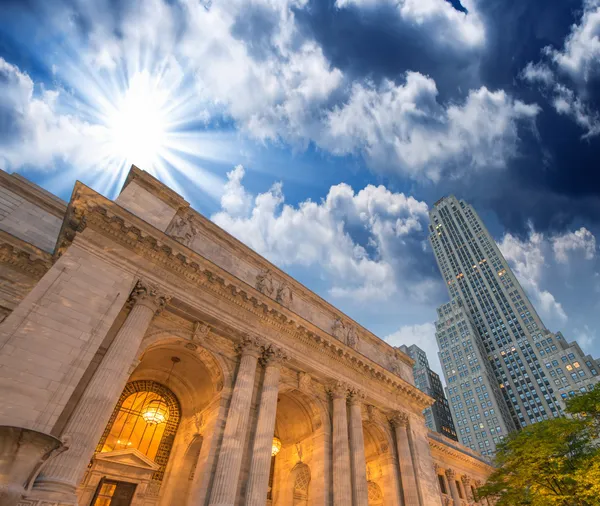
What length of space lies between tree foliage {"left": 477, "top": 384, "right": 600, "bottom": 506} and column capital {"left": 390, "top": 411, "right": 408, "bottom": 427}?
26.0 feet

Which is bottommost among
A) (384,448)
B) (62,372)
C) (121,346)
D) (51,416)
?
(51,416)

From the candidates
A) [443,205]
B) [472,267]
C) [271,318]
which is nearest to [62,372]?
[271,318]

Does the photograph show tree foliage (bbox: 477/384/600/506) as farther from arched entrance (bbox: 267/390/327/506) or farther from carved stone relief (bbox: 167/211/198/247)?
carved stone relief (bbox: 167/211/198/247)

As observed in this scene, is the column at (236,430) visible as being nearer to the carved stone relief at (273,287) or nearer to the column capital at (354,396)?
the carved stone relief at (273,287)

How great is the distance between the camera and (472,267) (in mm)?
126125

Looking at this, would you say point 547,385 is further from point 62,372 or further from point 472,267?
point 62,372

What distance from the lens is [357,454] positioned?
2178cm

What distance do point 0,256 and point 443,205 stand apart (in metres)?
155

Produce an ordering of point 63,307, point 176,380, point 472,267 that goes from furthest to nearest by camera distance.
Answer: point 472,267
point 176,380
point 63,307

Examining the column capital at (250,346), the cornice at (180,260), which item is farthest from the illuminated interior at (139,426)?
the cornice at (180,260)

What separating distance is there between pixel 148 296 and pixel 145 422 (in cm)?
825

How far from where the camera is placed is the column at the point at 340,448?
1962cm

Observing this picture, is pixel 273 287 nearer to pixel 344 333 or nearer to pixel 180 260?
pixel 180 260

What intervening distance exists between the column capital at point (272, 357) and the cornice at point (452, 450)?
80.6ft
